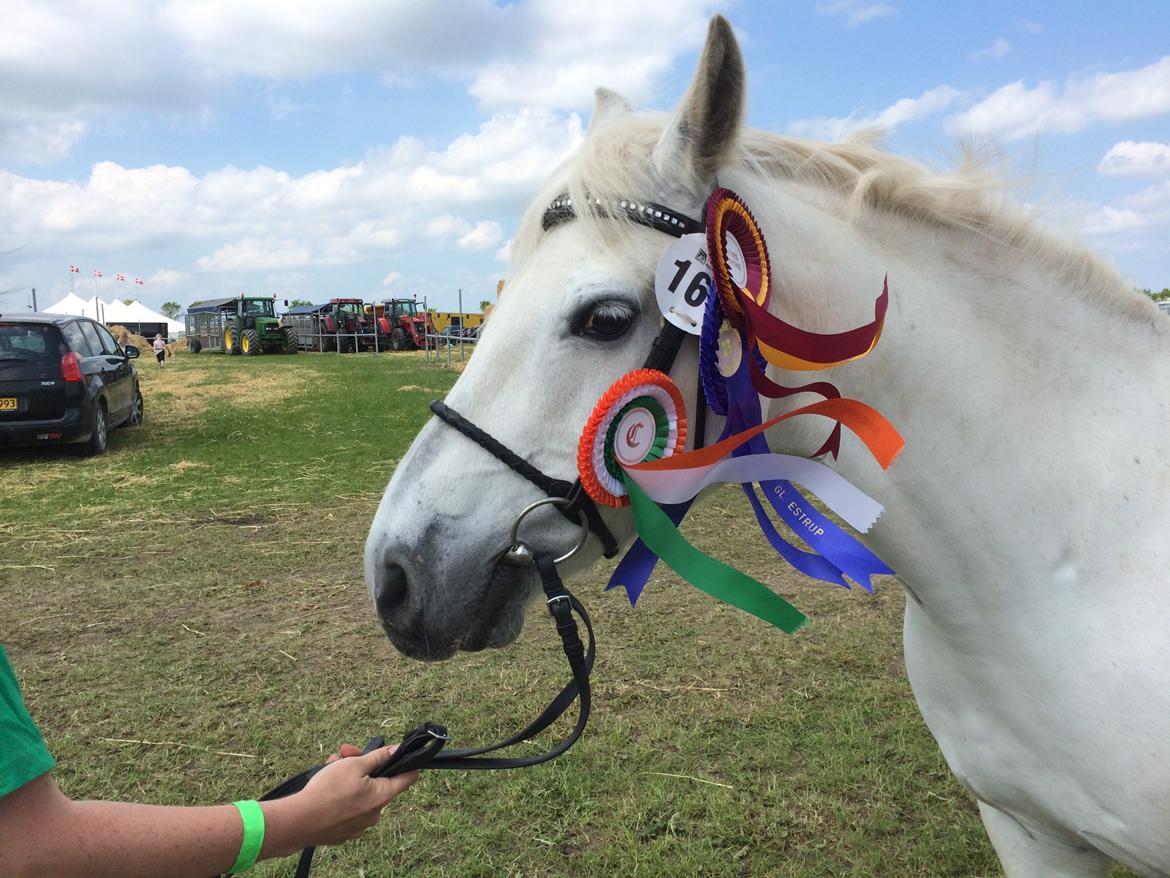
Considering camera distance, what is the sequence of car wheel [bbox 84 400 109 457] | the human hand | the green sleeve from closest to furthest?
the green sleeve → the human hand → car wheel [bbox 84 400 109 457]

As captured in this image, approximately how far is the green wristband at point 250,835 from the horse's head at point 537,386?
0.36 meters

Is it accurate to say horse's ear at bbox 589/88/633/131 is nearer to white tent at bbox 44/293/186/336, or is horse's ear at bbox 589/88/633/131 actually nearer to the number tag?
the number tag

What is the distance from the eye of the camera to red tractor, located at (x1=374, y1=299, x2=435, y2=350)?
116 feet

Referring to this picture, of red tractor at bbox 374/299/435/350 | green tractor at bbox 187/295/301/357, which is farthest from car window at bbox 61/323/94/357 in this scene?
red tractor at bbox 374/299/435/350

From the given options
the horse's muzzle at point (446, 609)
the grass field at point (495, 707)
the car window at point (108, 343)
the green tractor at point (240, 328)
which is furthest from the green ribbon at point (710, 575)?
the green tractor at point (240, 328)

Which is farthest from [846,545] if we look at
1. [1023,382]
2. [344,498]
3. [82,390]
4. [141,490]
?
[82,390]

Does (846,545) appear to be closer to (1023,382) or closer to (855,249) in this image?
(1023,382)

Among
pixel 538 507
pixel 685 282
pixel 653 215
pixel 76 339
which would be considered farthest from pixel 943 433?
pixel 76 339

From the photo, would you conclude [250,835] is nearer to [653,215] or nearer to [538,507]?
[538,507]

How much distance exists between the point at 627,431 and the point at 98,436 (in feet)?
33.0

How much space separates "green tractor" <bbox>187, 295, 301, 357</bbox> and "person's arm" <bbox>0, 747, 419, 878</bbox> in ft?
112

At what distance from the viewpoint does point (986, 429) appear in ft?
5.08

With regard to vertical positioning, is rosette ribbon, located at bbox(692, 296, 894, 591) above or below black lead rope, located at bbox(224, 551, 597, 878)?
above

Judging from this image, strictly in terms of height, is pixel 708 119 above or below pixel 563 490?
above
